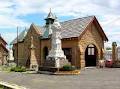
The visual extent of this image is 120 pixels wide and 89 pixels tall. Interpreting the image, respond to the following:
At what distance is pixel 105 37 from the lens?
49.9 m

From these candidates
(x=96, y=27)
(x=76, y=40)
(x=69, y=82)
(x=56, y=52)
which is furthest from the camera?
(x=96, y=27)

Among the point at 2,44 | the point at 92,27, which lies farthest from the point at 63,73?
the point at 2,44

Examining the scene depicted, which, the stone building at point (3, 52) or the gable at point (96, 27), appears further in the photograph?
the stone building at point (3, 52)

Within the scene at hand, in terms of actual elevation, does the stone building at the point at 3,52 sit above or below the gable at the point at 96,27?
below

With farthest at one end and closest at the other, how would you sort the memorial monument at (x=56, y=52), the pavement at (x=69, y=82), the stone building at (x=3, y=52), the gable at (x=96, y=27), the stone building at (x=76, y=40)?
the stone building at (x=3, y=52) → the gable at (x=96, y=27) → the stone building at (x=76, y=40) → the memorial monument at (x=56, y=52) → the pavement at (x=69, y=82)

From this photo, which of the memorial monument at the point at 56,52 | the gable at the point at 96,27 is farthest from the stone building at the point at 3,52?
the memorial monument at the point at 56,52

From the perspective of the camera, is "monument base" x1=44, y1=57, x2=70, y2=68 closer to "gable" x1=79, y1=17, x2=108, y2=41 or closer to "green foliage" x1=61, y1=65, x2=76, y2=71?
"green foliage" x1=61, y1=65, x2=76, y2=71

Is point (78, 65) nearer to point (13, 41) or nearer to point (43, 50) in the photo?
point (43, 50)

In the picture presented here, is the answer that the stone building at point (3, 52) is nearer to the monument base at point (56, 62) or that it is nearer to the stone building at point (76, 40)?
the stone building at point (76, 40)

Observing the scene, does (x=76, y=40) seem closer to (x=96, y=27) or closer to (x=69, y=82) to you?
(x=96, y=27)

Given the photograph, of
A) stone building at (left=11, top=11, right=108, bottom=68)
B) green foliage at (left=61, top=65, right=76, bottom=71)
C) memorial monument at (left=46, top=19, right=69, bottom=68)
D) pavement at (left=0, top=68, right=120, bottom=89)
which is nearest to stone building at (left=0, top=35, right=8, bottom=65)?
stone building at (left=11, top=11, right=108, bottom=68)

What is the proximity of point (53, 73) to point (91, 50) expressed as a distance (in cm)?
2323

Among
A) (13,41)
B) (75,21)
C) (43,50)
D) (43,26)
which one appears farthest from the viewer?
(13,41)

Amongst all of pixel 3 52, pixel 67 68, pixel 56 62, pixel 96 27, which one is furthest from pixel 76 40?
pixel 3 52
